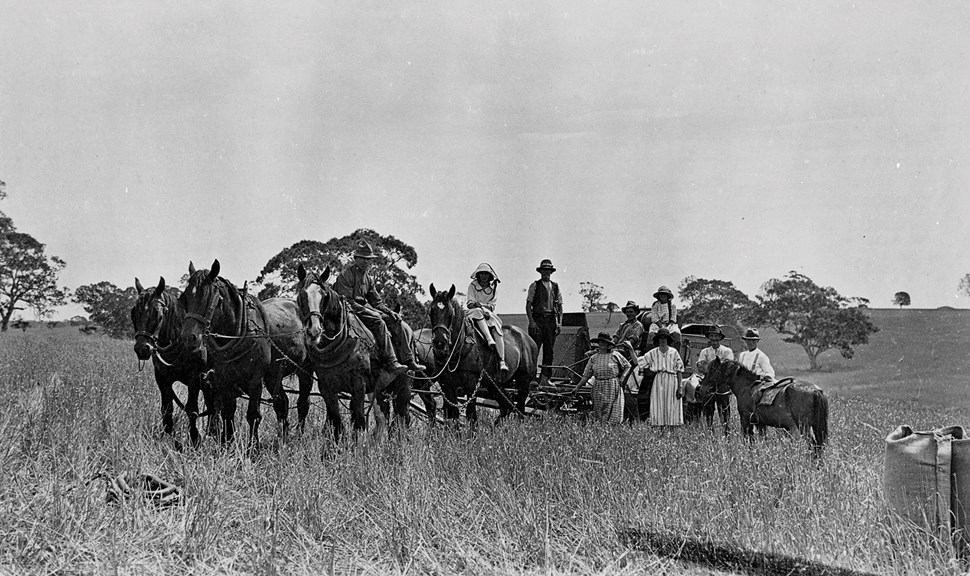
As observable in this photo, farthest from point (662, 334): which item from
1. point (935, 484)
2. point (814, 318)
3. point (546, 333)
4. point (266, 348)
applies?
point (814, 318)

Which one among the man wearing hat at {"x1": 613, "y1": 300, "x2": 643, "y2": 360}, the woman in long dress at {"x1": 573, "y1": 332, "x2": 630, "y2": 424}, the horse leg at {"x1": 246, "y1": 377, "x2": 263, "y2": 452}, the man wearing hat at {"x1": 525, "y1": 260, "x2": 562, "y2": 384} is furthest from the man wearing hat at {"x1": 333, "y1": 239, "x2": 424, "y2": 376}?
the man wearing hat at {"x1": 613, "y1": 300, "x2": 643, "y2": 360}

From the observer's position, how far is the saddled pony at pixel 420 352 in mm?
10289

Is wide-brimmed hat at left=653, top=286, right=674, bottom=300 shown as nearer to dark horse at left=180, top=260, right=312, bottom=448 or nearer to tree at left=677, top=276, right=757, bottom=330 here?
dark horse at left=180, top=260, right=312, bottom=448

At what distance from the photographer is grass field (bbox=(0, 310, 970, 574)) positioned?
577 centimetres

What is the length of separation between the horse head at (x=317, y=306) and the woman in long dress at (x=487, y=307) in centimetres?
284

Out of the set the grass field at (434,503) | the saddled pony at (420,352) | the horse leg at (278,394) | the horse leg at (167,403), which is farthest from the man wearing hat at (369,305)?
the horse leg at (167,403)

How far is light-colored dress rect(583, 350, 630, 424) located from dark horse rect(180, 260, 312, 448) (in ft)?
13.1

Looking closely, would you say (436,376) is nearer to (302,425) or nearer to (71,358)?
(302,425)

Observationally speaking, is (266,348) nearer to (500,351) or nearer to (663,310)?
(500,351)

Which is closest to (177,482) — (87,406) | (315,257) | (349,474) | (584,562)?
(349,474)

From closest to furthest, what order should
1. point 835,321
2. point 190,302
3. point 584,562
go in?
point 584,562
point 190,302
point 835,321

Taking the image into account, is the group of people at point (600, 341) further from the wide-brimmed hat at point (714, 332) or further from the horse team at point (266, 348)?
the horse team at point (266, 348)

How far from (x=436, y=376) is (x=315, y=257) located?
415 inches

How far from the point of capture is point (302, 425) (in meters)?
10.8
